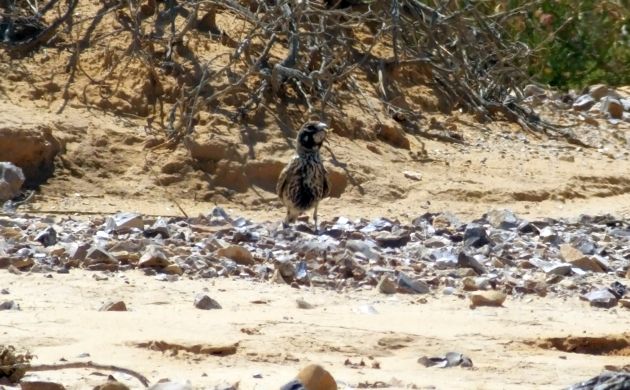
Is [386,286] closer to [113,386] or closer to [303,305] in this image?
[303,305]

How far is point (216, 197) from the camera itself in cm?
1215

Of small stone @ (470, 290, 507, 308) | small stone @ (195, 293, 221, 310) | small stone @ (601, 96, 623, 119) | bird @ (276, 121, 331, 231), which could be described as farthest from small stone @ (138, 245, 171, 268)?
small stone @ (601, 96, 623, 119)

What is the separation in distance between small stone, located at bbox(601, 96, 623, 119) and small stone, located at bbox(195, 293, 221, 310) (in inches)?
381

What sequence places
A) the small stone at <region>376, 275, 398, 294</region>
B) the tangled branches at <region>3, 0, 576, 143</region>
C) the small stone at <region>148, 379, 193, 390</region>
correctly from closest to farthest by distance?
the small stone at <region>148, 379, 193, 390</region>, the small stone at <region>376, 275, 398, 294</region>, the tangled branches at <region>3, 0, 576, 143</region>

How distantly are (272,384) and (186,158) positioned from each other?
685cm

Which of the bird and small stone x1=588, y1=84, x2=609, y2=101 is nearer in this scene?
the bird

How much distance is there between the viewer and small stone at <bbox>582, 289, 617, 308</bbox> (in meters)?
8.10

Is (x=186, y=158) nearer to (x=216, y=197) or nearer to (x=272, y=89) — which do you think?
(x=216, y=197)

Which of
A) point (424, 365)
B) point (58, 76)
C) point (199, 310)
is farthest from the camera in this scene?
point (58, 76)

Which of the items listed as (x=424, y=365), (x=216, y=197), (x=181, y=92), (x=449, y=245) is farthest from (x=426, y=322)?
(x=181, y=92)

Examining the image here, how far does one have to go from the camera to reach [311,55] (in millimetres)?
13719

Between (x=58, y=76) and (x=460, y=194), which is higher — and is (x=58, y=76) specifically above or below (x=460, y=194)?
above

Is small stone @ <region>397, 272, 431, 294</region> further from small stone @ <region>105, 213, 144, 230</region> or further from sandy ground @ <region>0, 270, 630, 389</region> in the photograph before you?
small stone @ <region>105, 213, 144, 230</region>

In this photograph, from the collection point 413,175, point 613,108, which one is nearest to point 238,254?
point 413,175
